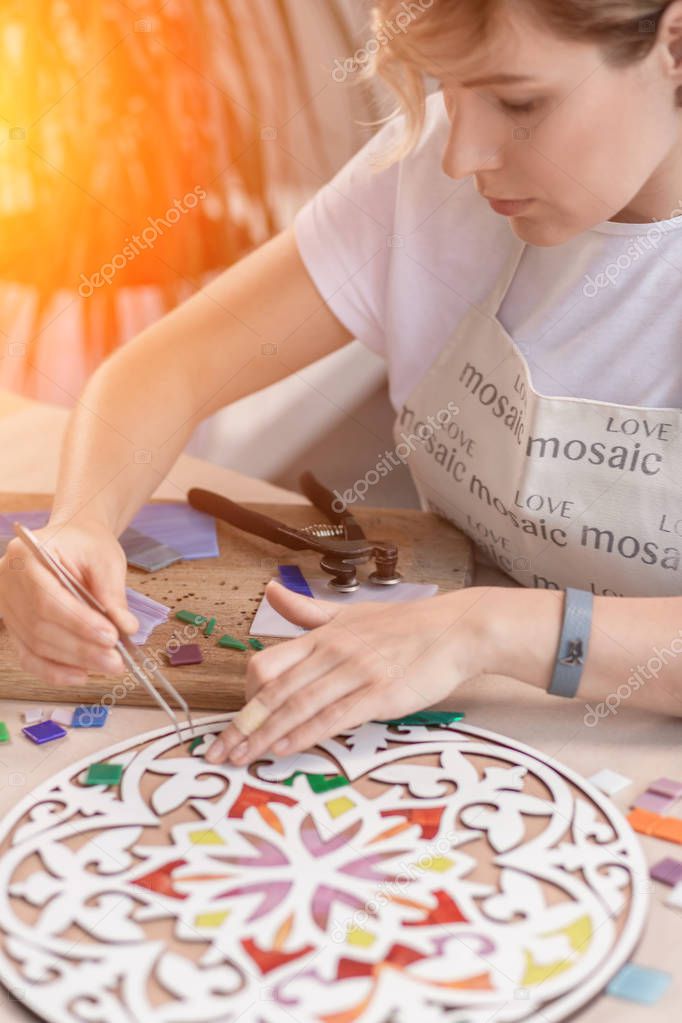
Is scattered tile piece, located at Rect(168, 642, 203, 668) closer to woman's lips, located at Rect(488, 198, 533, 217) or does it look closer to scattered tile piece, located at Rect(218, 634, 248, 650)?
scattered tile piece, located at Rect(218, 634, 248, 650)

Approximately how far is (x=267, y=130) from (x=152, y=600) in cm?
133

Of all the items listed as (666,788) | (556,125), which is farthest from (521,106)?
(666,788)

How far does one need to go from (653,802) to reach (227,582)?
50 cm

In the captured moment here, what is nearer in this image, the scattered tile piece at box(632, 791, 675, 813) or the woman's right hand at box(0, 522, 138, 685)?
the scattered tile piece at box(632, 791, 675, 813)

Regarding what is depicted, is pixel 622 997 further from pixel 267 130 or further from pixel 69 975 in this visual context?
pixel 267 130

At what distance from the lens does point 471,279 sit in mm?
1238

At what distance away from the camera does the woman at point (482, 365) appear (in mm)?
896

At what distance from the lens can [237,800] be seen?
32.0 inches

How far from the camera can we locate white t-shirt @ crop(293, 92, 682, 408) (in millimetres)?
1106

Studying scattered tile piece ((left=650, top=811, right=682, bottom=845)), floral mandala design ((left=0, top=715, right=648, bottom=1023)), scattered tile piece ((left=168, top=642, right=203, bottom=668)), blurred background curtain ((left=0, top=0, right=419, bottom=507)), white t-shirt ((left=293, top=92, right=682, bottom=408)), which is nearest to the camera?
floral mandala design ((left=0, top=715, right=648, bottom=1023))

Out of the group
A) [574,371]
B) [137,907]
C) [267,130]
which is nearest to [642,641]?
[574,371]

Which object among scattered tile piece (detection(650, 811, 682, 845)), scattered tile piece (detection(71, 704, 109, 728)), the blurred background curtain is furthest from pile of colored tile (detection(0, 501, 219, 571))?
the blurred background curtain

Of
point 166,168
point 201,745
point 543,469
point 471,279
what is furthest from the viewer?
point 166,168

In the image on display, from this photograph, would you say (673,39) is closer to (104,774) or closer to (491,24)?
(491,24)
